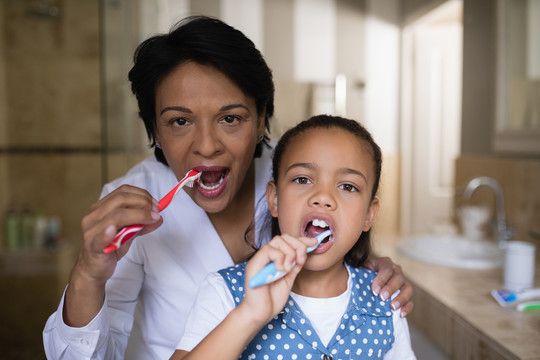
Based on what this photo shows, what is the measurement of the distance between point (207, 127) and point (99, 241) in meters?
0.28

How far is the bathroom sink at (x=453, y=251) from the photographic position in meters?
1.47

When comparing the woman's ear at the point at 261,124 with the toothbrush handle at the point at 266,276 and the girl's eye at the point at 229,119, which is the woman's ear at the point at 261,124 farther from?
the toothbrush handle at the point at 266,276

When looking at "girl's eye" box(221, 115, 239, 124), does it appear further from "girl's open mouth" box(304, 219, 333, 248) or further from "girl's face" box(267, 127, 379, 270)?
"girl's open mouth" box(304, 219, 333, 248)

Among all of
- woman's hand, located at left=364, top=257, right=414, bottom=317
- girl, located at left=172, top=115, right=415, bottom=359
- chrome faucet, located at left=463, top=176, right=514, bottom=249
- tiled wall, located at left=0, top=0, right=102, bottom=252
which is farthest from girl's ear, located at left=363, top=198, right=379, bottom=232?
tiled wall, located at left=0, top=0, right=102, bottom=252

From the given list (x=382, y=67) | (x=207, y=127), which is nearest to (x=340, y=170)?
(x=207, y=127)

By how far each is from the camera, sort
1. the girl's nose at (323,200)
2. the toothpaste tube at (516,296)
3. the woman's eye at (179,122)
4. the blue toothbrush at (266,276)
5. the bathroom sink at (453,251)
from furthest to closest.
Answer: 1. the bathroom sink at (453,251)
2. the toothpaste tube at (516,296)
3. the woman's eye at (179,122)
4. the girl's nose at (323,200)
5. the blue toothbrush at (266,276)

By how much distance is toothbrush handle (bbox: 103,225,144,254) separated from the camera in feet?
2.04

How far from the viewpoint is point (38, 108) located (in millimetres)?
2570

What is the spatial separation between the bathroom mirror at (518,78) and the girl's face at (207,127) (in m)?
1.30

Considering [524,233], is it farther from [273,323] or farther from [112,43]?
[112,43]

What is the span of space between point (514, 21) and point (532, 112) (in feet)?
1.28

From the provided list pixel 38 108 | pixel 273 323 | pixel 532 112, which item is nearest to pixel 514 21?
pixel 532 112

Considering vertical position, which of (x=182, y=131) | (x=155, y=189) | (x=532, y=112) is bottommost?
(x=155, y=189)

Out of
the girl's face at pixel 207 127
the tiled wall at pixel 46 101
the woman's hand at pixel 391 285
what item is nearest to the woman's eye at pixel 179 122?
the girl's face at pixel 207 127
